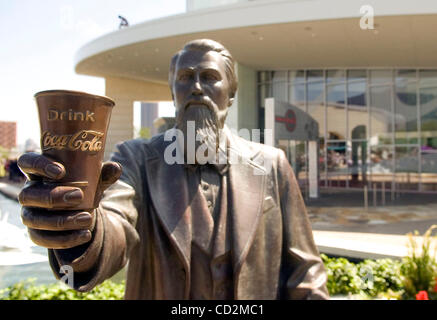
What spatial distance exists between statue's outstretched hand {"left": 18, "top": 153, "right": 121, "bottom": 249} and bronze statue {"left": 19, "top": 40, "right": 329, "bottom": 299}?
0.37 meters

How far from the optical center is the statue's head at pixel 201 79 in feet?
5.45

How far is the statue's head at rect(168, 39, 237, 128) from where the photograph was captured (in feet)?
5.45

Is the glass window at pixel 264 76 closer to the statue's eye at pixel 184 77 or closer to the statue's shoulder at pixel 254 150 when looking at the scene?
the statue's shoulder at pixel 254 150

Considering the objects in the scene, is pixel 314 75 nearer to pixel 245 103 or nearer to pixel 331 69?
pixel 331 69

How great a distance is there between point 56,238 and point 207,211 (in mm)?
736

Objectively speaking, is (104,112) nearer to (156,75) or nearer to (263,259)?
(263,259)

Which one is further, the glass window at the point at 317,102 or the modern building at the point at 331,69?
the glass window at the point at 317,102

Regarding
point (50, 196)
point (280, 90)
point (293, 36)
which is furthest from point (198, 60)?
point (280, 90)

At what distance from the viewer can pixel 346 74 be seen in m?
17.8

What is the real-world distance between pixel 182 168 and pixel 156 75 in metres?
19.7

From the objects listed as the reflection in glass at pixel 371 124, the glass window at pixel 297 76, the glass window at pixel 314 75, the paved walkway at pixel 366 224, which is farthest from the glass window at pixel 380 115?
the glass window at pixel 297 76

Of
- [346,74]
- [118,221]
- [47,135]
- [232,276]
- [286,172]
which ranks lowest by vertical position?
[232,276]

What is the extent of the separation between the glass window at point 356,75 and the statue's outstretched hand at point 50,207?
18446 millimetres
